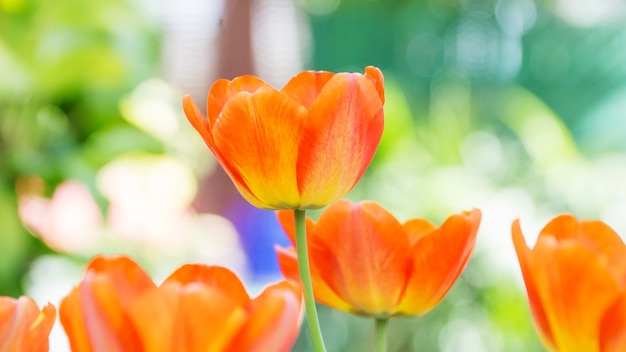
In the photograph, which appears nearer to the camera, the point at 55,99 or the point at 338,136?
the point at 338,136

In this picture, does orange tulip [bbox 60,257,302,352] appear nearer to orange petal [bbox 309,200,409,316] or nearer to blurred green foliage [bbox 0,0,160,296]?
orange petal [bbox 309,200,409,316]

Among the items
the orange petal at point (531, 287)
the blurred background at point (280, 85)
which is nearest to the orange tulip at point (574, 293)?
the orange petal at point (531, 287)

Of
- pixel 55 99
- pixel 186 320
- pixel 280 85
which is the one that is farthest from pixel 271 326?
pixel 280 85

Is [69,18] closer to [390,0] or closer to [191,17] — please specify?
[191,17]

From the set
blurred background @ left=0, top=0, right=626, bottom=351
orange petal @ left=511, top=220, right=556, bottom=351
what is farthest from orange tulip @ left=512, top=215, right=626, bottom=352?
blurred background @ left=0, top=0, right=626, bottom=351

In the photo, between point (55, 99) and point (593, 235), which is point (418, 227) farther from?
point (55, 99)

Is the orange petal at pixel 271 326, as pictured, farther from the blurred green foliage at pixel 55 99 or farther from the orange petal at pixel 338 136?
the blurred green foliage at pixel 55 99
